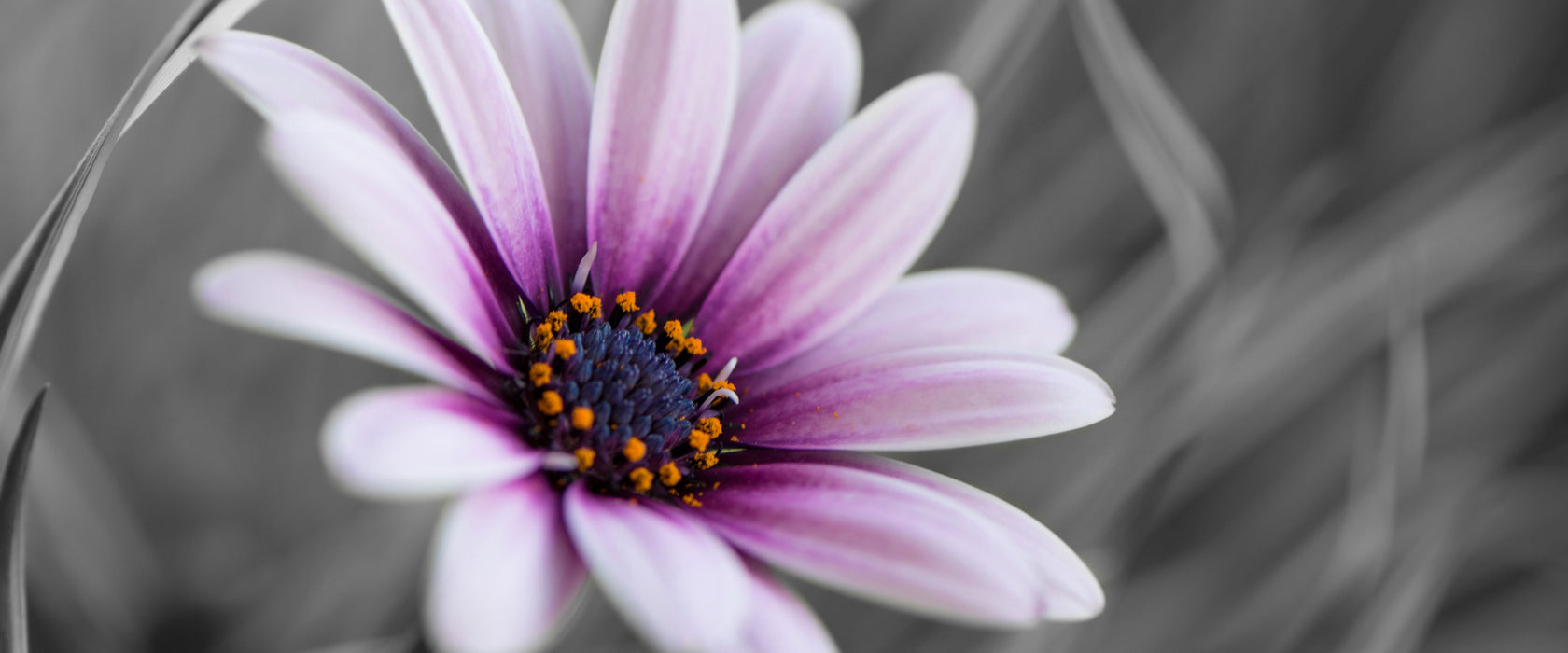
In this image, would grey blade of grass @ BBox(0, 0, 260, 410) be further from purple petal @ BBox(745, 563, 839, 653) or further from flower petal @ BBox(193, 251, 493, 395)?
purple petal @ BBox(745, 563, 839, 653)

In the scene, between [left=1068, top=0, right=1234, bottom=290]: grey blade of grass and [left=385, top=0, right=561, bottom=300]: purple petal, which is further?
[left=1068, top=0, right=1234, bottom=290]: grey blade of grass

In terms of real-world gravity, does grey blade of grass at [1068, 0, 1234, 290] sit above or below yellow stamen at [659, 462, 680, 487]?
above

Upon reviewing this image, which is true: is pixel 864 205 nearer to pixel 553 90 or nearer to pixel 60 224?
pixel 553 90

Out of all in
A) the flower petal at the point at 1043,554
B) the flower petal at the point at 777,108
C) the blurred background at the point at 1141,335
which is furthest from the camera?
the blurred background at the point at 1141,335

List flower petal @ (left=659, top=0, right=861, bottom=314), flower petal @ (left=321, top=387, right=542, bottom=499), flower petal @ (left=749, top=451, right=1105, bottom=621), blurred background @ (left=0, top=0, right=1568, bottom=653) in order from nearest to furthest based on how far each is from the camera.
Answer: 1. flower petal @ (left=321, top=387, right=542, bottom=499)
2. flower petal @ (left=749, top=451, right=1105, bottom=621)
3. flower petal @ (left=659, top=0, right=861, bottom=314)
4. blurred background @ (left=0, top=0, right=1568, bottom=653)

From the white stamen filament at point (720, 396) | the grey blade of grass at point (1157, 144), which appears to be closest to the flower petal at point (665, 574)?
the white stamen filament at point (720, 396)

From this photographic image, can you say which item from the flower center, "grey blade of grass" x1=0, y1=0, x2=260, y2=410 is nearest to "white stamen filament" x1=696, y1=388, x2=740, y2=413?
the flower center

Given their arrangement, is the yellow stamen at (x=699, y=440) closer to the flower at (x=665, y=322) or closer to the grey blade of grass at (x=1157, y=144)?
the flower at (x=665, y=322)
